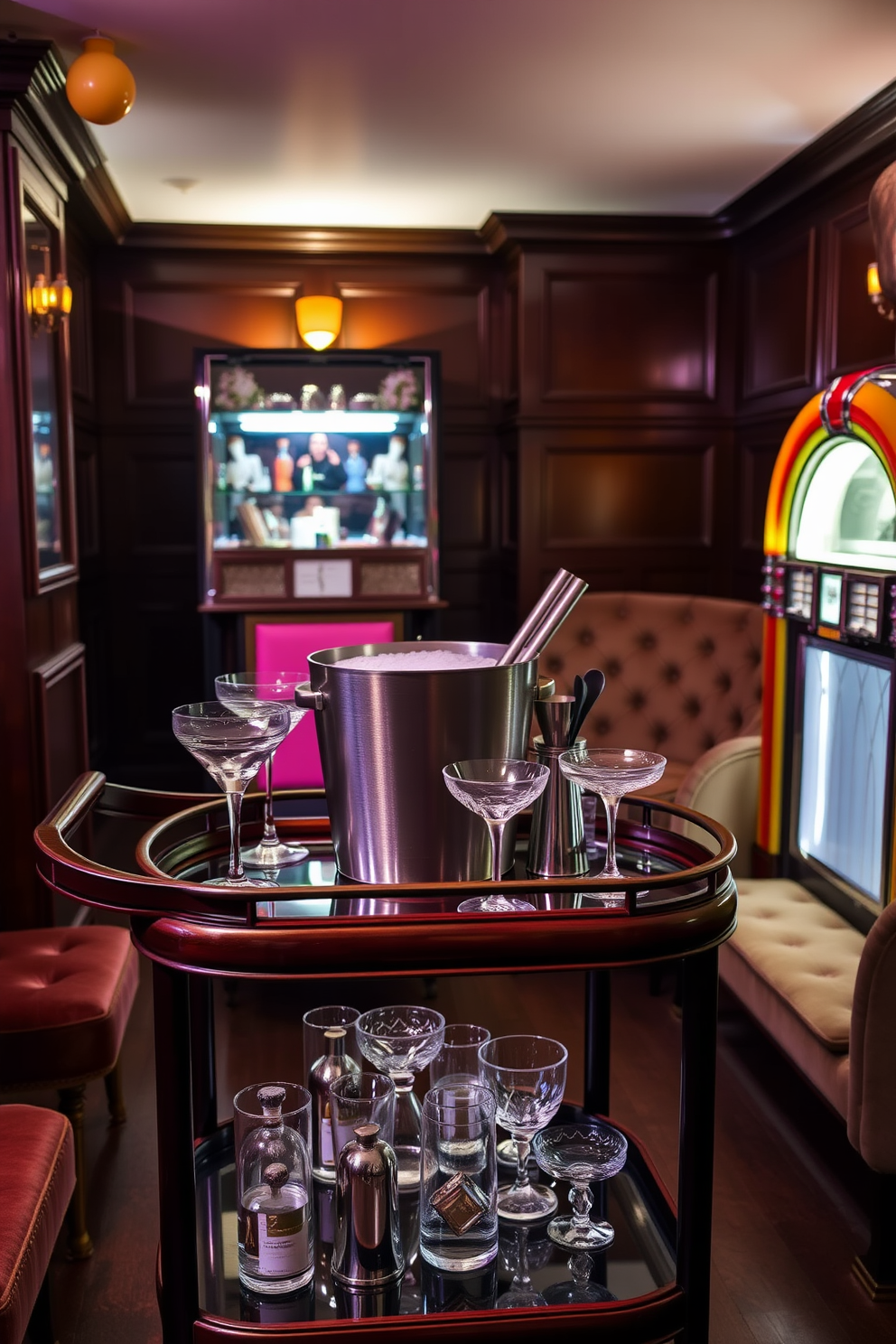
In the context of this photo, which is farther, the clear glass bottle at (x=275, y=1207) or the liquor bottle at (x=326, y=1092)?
the liquor bottle at (x=326, y=1092)

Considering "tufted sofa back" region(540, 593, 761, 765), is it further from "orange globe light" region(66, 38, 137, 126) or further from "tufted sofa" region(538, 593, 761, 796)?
"orange globe light" region(66, 38, 137, 126)

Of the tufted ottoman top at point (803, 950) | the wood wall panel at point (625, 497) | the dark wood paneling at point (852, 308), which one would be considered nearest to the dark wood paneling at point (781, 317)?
the dark wood paneling at point (852, 308)

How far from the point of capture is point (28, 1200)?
1.68m

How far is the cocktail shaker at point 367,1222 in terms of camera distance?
1367mm

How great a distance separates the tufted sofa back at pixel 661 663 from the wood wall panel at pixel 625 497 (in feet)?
3.42

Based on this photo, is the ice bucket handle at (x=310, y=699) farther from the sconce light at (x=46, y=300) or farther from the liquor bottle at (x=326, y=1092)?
the sconce light at (x=46, y=300)

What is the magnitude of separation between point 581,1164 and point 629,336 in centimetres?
450

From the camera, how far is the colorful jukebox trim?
272cm

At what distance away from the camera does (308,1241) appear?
1398 millimetres

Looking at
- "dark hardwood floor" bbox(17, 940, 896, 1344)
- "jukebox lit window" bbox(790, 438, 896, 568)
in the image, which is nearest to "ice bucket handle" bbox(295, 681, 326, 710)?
"dark hardwood floor" bbox(17, 940, 896, 1344)

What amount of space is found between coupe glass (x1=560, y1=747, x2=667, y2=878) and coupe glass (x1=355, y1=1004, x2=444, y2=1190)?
36cm

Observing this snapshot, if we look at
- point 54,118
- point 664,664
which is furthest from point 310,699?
point 664,664

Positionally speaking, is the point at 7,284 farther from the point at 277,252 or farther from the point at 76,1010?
the point at 277,252

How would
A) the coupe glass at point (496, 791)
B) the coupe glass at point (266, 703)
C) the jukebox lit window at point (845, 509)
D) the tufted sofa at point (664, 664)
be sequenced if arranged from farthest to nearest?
the tufted sofa at point (664, 664)
the jukebox lit window at point (845, 509)
the coupe glass at point (266, 703)
the coupe glass at point (496, 791)
